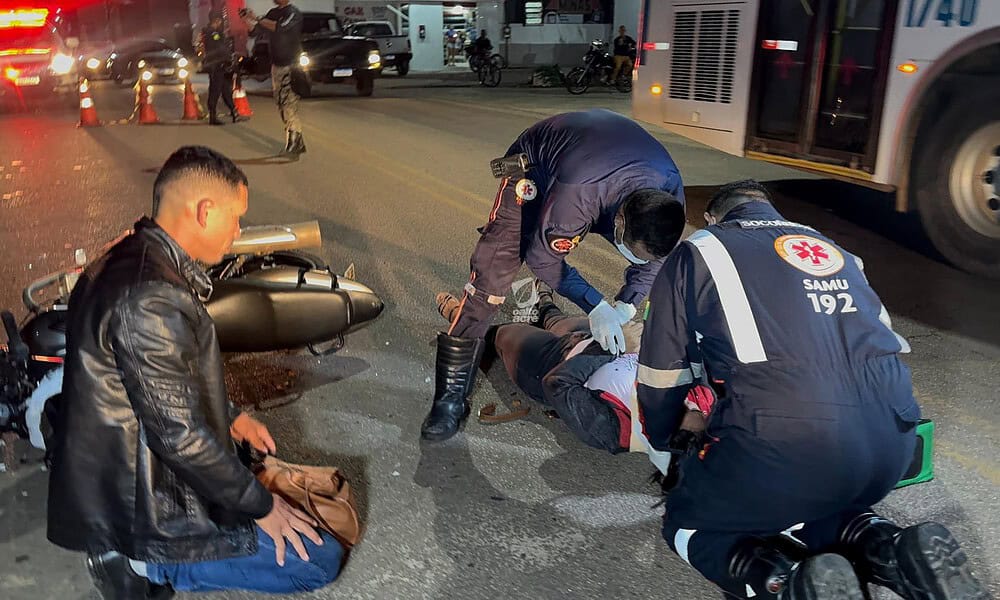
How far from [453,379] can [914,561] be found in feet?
6.63

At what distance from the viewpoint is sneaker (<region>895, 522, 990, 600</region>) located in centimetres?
192

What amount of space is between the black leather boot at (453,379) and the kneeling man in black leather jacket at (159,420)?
122cm

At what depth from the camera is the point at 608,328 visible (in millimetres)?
3367

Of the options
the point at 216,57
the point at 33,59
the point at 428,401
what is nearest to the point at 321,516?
the point at 428,401

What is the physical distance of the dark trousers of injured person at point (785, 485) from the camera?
213cm

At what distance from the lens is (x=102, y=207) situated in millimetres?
7680

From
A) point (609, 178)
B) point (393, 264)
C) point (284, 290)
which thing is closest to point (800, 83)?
point (393, 264)

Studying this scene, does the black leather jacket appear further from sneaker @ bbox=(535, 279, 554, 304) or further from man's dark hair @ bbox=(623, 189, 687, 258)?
sneaker @ bbox=(535, 279, 554, 304)

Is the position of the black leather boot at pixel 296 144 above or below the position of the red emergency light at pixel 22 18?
below

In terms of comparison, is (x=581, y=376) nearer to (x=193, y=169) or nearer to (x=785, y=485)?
(x=785, y=485)

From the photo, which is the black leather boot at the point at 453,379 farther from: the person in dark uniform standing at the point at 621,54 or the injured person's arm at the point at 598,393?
the person in dark uniform standing at the point at 621,54

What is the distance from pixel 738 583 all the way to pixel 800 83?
579 cm

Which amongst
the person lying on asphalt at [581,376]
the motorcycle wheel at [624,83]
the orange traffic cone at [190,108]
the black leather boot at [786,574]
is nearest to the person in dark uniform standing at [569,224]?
the person lying on asphalt at [581,376]

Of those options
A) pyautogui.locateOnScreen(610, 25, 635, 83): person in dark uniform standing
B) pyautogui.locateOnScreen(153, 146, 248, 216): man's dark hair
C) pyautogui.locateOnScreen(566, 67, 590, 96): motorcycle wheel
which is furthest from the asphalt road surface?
pyautogui.locateOnScreen(610, 25, 635, 83): person in dark uniform standing
